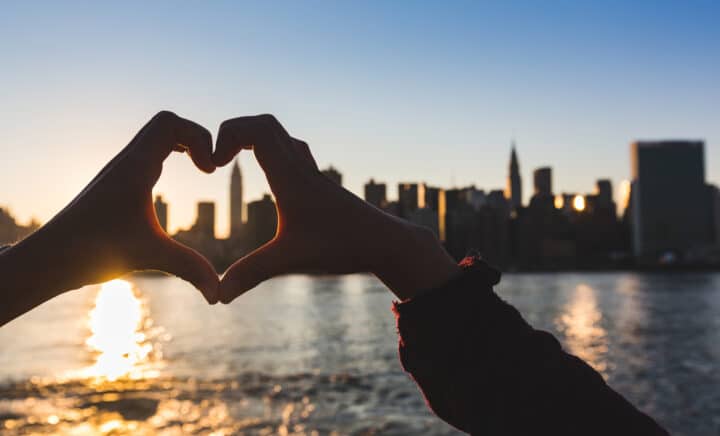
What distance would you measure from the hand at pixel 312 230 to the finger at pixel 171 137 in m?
0.05

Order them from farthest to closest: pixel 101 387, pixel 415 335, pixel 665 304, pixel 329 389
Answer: pixel 665 304, pixel 101 387, pixel 329 389, pixel 415 335

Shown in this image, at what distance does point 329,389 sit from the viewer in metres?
28.8

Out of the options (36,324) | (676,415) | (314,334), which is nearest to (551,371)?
(676,415)

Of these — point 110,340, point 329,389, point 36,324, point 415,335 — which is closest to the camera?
point 415,335

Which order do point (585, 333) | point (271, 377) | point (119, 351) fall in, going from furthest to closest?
point (585, 333)
point (119, 351)
point (271, 377)

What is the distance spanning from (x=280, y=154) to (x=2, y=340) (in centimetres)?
6786

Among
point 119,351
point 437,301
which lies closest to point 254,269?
point 437,301

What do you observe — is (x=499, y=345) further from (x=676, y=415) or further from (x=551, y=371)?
(x=676, y=415)

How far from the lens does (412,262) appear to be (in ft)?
4.99

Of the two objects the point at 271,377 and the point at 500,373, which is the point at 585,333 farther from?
the point at 500,373

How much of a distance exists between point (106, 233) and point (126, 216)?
2.4 inches

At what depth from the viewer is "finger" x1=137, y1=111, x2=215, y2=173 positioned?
145cm

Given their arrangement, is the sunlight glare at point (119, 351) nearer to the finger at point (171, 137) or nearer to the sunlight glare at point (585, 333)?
the finger at point (171, 137)

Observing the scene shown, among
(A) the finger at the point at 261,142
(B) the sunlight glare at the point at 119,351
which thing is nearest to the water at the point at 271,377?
(B) the sunlight glare at the point at 119,351
